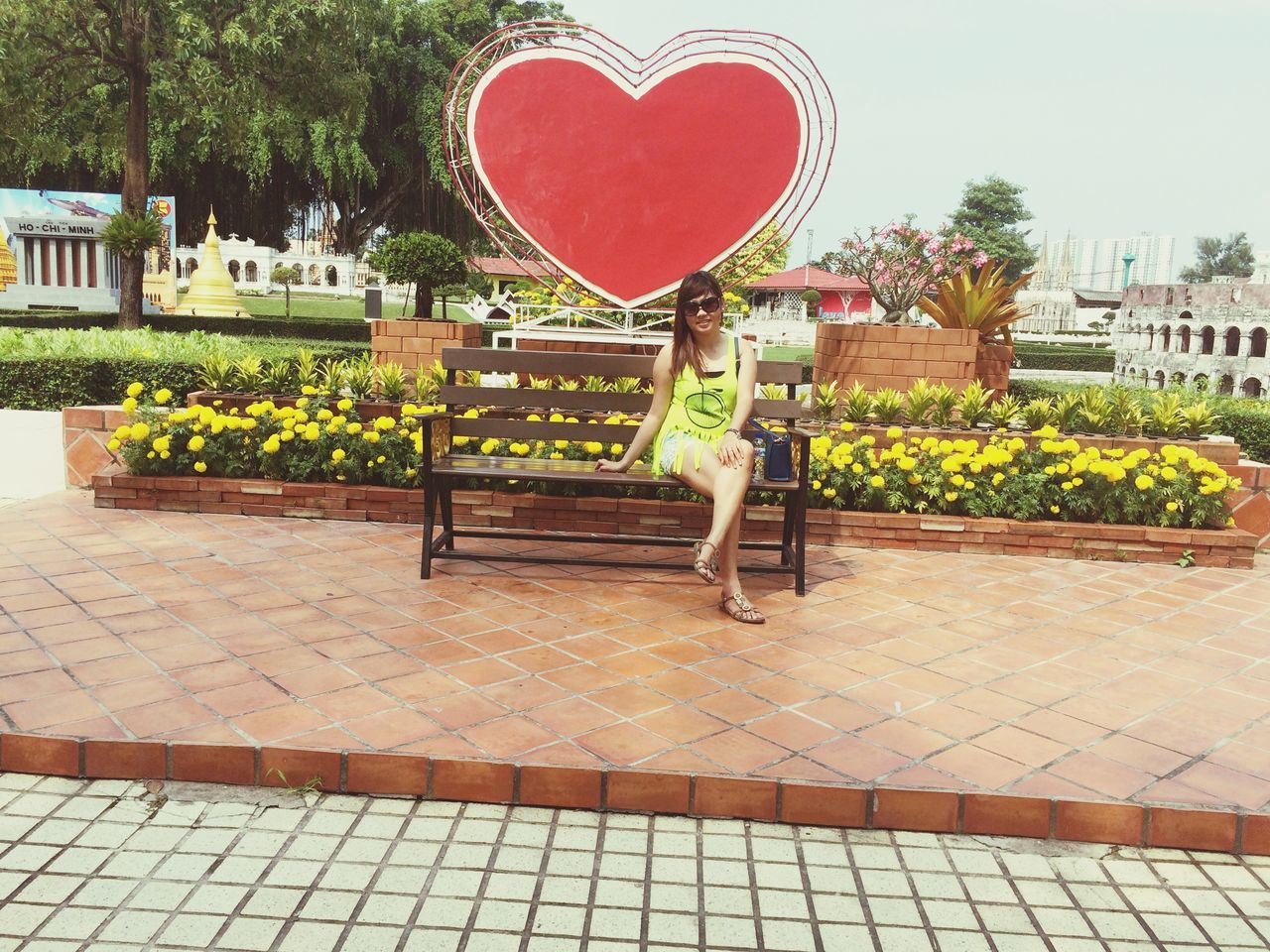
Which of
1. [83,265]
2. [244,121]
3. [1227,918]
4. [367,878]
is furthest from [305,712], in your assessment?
[83,265]

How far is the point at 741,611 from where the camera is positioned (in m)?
4.32

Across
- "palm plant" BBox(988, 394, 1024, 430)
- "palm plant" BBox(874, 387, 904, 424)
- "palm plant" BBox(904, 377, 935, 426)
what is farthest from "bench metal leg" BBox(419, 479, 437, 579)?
"palm plant" BBox(988, 394, 1024, 430)

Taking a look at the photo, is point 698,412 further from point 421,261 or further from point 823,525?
point 421,261

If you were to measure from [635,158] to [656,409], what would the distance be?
3336 mm

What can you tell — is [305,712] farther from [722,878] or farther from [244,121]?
[244,121]

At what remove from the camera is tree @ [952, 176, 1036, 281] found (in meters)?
72.4

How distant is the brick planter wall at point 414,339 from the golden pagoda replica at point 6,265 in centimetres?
2288

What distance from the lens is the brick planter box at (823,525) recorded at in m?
5.65

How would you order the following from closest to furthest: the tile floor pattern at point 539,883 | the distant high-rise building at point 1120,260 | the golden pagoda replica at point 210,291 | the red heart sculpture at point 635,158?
Answer: the tile floor pattern at point 539,883
the red heart sculpture at point 635,158
the golden pagoda replica at point 210,291
the distant high-rise building at point 1120,260

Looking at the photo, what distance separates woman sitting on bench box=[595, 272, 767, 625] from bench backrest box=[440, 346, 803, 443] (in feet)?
1.43

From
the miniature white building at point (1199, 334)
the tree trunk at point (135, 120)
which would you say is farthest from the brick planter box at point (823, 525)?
the miniature white building at point (1199, 334)

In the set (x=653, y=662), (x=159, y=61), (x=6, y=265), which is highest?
(x=159, y=61)

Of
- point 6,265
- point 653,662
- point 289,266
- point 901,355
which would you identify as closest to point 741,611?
point 653,662

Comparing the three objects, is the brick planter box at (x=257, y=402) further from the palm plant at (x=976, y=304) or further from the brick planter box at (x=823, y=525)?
the palm plant at (x=976, y=304)
